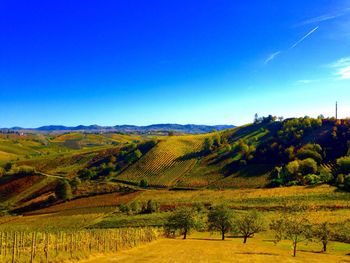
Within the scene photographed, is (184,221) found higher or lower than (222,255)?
lower

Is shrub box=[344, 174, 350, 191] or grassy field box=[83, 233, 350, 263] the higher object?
shrub box=[344, 174, 350, 191]

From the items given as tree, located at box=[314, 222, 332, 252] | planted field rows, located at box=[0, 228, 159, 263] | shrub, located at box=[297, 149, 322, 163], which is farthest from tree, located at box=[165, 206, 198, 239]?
shrub, located at box=[297, 149, 322, 163]

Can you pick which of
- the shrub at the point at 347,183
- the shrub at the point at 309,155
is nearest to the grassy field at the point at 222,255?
the shrub at the point at 347,183

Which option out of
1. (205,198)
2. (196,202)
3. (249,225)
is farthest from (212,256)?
(205,198)

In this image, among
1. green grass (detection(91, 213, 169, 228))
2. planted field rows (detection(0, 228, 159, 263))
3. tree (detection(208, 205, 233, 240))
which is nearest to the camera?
planted field rows (detection(0, 228, 159, 263))

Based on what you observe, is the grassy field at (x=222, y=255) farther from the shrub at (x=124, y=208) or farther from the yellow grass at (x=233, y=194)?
the shrub at (x=124, y=208)

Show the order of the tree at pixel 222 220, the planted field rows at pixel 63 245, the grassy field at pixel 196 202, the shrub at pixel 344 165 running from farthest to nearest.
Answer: the shrub at pixel 344 165
the grassy field at pixel 196 202
the tree at pixel 222 220
the planted field rows at pixel 63 245

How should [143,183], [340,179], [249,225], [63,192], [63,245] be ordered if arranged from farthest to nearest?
1. [143,183]
2. [63,192]
3. [340,179]
4. [249,225]
5. [63,245]

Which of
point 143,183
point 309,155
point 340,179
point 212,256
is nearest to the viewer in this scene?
point 212,256

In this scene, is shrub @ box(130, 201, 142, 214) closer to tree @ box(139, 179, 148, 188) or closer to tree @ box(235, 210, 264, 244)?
tree @ box(139, 179, 148, 188)

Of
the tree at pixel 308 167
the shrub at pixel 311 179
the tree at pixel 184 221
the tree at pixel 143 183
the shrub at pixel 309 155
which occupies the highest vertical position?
the shrub at pixel 309 155

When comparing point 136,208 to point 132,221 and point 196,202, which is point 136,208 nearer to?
point 132,221

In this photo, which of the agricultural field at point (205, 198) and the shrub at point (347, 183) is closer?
the agricultural field at point (205, 198)

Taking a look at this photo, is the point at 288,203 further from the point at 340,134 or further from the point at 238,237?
the point at 340,134
